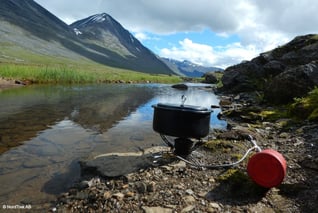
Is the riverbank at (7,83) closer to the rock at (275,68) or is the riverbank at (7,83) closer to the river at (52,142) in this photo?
the river at (52,142)

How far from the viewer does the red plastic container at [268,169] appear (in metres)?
5.06

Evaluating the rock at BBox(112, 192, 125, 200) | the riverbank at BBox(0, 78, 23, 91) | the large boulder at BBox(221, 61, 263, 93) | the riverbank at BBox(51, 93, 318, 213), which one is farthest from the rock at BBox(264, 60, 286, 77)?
the riverbank at BBox(0, 78, 23, 91)

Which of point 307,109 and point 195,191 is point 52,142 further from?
point 307,109

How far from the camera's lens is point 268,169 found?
514cm

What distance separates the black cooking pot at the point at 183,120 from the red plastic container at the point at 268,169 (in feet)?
5.28

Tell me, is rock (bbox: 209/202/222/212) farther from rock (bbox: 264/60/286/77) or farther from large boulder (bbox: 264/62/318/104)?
rock (bbox: 264/60/286/77)

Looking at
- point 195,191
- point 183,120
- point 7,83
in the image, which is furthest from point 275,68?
point 7,83

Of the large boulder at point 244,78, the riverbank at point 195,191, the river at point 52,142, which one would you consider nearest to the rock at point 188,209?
the riverbank at point 195,191

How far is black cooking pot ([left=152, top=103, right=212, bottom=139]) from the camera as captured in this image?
6.39m

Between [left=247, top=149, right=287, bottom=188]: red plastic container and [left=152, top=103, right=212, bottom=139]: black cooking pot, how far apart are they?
1.61 metres

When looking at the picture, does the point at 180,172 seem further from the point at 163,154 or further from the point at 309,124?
the point at 309,124

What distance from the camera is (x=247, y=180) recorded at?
216 inches

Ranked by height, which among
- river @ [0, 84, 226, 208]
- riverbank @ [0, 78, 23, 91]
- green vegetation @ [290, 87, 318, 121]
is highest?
green vegetation @ [290, 87, 318, 121]

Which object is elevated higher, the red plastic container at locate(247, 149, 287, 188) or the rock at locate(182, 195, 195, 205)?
the red plastic container at locate(247, 149, 287, 188)
